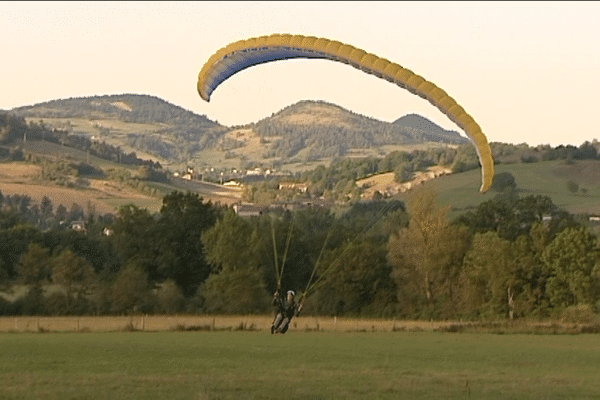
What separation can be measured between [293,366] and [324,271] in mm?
51784

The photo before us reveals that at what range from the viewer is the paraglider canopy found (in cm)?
3180

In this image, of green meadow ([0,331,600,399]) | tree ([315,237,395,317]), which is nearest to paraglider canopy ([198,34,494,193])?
green meadow ([0,331,600,399])

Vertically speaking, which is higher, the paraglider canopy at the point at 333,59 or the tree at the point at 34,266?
the paraglider canopy at the point at 333,59

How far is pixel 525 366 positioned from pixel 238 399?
15.4 meters

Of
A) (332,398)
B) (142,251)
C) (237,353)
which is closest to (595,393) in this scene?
(332,398)

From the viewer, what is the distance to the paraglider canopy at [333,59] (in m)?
31.8


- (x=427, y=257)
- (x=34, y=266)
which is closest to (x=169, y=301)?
(x=34, y=266)

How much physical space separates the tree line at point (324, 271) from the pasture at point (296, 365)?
62.2ft

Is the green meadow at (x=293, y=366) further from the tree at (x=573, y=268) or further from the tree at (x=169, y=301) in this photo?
the tree at (x=169, y=301)

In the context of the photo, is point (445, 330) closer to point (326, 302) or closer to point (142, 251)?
point (326, 302)

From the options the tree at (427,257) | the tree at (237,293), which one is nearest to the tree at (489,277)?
the tree at (427,257)

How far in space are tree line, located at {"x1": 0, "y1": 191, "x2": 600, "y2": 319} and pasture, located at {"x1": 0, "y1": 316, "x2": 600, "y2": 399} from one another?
19.0 metres

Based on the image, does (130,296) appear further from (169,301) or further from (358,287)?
(358,287)

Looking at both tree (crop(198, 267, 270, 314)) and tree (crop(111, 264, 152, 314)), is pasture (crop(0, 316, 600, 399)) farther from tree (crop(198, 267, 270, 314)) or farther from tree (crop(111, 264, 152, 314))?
tree (crop(198, 267, 270, 314))
